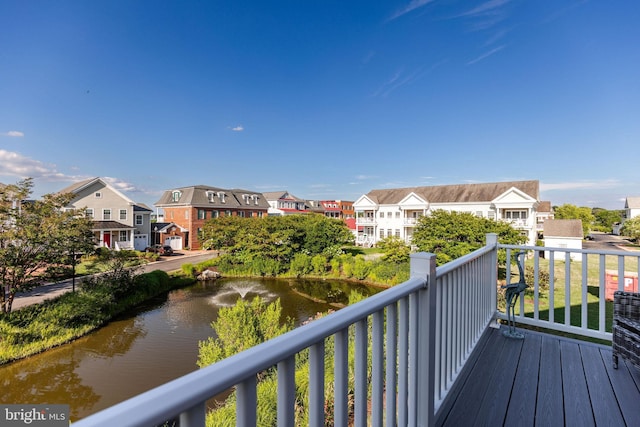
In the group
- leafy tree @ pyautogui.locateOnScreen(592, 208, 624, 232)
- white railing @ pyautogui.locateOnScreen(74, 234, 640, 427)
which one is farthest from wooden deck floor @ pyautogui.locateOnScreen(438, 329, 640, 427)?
leafy tree @ pyautogui.locateOnScreen(592, 208, 624, 232)

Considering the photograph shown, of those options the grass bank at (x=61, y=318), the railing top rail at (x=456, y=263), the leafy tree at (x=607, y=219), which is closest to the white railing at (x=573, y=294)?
the railing top rail at (x=456, y=263)

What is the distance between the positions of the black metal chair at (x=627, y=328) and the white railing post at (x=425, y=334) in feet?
5.64

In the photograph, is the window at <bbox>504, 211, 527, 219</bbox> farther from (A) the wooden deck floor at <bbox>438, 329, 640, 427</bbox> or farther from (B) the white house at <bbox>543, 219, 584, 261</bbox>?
(A) the wooden deck floor at <bbox>438, 329, 640, 427</bbox>

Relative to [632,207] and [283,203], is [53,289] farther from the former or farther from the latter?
[632,207]

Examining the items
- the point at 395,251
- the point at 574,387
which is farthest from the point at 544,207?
the point at 574,387

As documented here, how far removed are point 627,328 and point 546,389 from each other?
80 centimetres

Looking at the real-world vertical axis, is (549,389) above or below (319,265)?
A: above

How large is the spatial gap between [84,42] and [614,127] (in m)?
19.4

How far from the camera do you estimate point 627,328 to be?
221 centimetres

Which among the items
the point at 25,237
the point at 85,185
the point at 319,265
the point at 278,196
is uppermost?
the point at 278,196

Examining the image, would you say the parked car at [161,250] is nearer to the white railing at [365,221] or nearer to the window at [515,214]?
the white railing at [365,221]

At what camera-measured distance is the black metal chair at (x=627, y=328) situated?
209cm

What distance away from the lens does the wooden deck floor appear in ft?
5.91

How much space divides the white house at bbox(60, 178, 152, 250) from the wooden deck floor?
2160 centimetres
